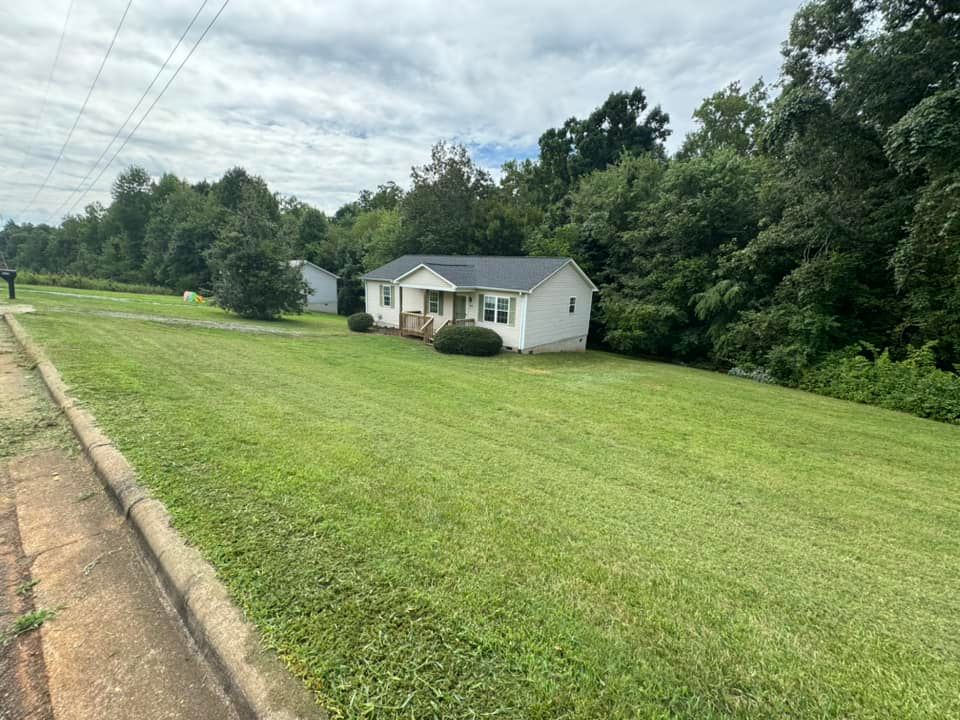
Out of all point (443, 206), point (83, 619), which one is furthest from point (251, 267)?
point (83, 619)

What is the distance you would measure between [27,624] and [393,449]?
297cm

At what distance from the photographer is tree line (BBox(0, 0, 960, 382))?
11.4 metres

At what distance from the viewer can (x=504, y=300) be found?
56.6 ft

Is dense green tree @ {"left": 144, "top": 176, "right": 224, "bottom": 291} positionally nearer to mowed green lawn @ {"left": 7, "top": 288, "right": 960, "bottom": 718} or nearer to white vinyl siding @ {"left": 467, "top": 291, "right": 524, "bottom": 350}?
white vinyl siding @ {"left": 467, "top": 291, "right": 524, "bottom": 350}

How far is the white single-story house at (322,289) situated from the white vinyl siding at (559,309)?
2128 cm

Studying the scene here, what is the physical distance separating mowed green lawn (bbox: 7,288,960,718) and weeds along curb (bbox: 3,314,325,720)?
0.08m

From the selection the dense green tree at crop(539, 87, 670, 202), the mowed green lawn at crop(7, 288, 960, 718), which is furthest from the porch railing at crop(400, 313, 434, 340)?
the dense green tree at crop(539, 87, 670, 202)

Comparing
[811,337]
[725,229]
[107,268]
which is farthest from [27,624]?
[107,268]

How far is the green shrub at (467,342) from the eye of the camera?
15.6 meters

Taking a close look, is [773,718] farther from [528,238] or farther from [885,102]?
[528,238]

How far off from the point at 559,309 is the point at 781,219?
898 cm

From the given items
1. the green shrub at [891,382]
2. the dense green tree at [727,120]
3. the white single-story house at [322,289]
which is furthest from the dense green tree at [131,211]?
the green shrub at [891,382]

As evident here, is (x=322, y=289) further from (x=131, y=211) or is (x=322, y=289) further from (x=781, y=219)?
(x=131, y=211)

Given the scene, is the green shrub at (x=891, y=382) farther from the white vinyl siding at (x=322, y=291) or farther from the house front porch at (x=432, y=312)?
the white vinyl siding at (x=322, y=291)
